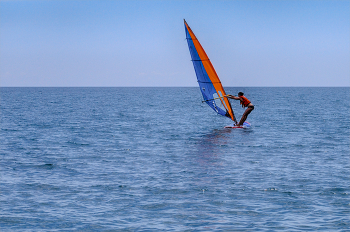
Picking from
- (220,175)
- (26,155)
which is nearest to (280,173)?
(220,175)

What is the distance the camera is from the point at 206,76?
129ft

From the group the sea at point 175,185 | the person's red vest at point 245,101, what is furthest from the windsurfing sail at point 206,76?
the sea at point 175,185

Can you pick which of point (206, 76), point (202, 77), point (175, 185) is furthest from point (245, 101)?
point (175, 185)

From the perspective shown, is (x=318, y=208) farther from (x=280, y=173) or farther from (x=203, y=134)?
(x=203, y=134)

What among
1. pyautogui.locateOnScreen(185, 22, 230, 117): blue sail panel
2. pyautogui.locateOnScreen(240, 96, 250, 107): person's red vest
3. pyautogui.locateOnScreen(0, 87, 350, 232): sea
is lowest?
pyautogui.locateOnScreen(0, 87, 350, 232): sea

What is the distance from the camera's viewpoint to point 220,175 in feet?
63.1

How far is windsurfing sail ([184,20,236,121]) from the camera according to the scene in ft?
128

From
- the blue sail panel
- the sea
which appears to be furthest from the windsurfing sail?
the sea

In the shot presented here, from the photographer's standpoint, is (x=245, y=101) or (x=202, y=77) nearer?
(x=245, y=101)

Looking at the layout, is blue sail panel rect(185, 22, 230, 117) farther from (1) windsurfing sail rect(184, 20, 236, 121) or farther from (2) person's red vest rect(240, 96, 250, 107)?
(2) person's red vest rect(240, 96, 250, 107)

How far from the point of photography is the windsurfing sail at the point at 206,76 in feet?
128

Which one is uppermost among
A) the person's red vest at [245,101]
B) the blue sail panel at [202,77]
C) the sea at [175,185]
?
the blue sail panel at [202,77]

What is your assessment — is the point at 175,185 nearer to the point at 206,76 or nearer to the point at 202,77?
the point at 206,76

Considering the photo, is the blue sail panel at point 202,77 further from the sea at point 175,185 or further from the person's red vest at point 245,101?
the sea at point 175,185
